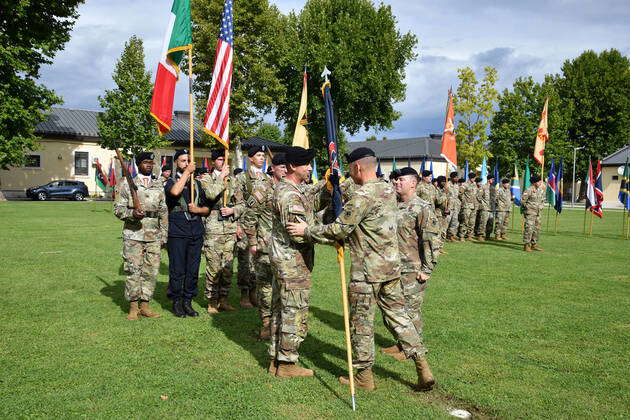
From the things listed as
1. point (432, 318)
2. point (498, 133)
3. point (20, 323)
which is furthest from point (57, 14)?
point (498, 133)

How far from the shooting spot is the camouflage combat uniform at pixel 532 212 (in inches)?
626

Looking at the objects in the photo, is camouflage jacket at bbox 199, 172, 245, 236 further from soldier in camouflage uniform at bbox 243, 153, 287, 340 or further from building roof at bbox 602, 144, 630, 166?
building roof at bbox 602, 144, 630, 166

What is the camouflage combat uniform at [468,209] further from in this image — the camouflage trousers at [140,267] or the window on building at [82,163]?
the window on building at [82,163]

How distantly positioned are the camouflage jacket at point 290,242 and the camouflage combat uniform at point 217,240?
2.71 metres

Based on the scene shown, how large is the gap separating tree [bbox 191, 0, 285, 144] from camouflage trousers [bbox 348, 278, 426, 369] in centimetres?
3339

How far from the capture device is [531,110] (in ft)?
182

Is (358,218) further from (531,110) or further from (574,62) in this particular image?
(574,62)

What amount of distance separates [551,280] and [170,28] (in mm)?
9370

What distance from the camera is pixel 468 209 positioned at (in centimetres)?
1911

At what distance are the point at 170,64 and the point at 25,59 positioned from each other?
25.9 meters

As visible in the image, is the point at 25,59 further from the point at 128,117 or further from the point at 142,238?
the point at 142,238

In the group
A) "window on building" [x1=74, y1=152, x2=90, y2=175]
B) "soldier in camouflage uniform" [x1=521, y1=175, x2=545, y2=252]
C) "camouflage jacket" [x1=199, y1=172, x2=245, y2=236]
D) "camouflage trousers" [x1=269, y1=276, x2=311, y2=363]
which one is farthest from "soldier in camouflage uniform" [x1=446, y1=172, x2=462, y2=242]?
"window on building" [x1=74, y1=152, x2=90, y2=175]

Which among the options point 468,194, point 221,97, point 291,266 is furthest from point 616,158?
point 291,266

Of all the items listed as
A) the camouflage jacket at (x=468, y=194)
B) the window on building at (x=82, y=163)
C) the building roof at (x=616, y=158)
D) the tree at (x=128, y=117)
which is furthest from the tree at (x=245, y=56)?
the building roof at (x=616, y=158)
